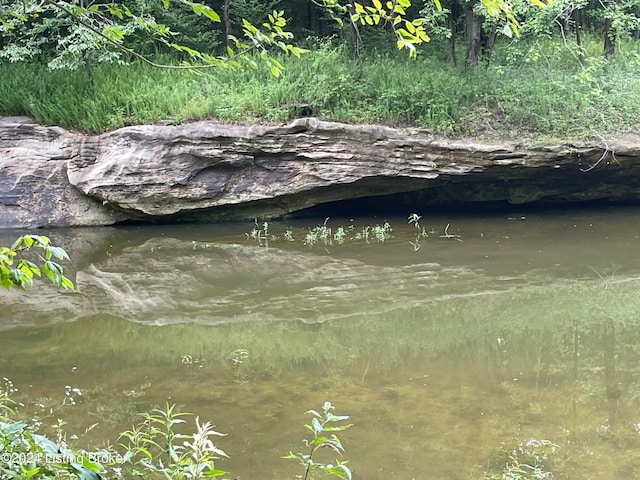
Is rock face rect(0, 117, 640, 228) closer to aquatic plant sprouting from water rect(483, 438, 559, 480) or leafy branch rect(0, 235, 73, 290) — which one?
aquatic plant sprouting from water rect(483, 438, 559, 480)

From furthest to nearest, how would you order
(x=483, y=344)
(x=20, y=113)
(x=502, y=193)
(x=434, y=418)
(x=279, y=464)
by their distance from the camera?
(x=502, y=193) → (x=20, y=113) → (x=483, y=344) → (x=434, y=418) → (x=279, y=464)

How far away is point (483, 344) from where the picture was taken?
5.83 m

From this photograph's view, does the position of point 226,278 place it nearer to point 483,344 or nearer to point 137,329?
point 137,329

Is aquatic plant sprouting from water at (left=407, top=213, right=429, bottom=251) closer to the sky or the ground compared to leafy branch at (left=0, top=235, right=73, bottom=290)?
closer to the ground

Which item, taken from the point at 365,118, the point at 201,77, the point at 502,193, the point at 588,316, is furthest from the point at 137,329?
the point at 502,193

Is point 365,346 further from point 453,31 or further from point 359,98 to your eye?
point 453,31

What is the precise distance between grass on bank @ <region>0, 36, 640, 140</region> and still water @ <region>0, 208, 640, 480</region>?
2.41 metres

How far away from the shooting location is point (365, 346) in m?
5.89

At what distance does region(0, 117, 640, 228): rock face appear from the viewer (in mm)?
11383

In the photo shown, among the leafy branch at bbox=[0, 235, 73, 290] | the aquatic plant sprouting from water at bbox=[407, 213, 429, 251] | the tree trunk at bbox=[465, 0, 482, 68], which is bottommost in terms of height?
the aquatic plant sprouting from water at bbox=[407, 213, 429, 251]

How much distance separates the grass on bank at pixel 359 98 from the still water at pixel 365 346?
241 centimetres

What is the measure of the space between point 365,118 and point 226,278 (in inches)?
188

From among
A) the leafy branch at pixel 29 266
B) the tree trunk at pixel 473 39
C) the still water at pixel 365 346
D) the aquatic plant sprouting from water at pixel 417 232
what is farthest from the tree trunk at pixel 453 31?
the leafy branch at pixel 29 266

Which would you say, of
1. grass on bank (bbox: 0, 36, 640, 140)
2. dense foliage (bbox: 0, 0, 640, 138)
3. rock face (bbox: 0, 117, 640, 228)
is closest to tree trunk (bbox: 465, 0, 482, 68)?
dense foliage (bbox: 0, 0, 640, 138)
